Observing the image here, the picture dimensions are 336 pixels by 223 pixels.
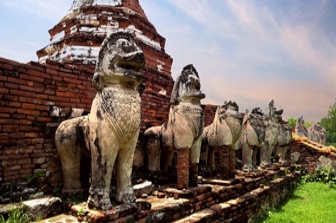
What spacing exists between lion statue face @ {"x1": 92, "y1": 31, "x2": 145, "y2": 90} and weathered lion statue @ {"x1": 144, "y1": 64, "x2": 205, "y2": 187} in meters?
1.59

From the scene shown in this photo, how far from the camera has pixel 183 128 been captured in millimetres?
5004

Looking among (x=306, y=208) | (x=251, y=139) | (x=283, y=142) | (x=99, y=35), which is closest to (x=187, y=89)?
(x=251, y=139)

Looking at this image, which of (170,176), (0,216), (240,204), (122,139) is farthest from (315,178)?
(0,216)

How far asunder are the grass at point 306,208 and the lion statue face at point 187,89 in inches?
127

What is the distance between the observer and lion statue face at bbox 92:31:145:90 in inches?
140

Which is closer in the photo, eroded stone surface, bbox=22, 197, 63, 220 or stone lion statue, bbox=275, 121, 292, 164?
eroded stone surface, bbox=22, 197, 63, 220

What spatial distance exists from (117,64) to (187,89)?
192 centimetres

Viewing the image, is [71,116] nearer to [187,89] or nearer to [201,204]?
[187,89]

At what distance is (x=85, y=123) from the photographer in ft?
12.5

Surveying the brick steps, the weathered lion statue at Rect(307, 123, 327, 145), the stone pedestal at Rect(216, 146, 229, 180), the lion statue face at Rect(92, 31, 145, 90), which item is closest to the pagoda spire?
the stone pedestal at Rect(216, 146, 229, 180)

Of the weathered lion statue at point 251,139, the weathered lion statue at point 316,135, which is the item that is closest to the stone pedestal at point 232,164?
the weathered lion statue at point 251,139

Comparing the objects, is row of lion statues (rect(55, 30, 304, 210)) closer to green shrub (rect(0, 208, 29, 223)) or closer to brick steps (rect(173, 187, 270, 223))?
brick steps (rect(173, 187, 270, 223))

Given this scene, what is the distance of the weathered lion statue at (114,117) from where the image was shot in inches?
136

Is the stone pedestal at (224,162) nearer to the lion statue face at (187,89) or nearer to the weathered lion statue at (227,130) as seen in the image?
the weathered lion statue at (227,130)
